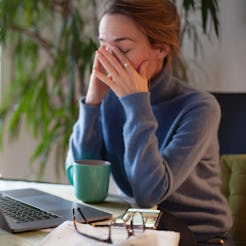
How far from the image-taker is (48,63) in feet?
7.46

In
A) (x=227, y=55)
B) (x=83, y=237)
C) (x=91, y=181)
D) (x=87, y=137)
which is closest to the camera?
(x=83, y=237)

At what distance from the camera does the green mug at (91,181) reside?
3.31 feet

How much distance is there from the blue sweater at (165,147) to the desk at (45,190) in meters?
0.06

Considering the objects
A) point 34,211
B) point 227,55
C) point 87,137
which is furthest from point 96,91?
point 227,55

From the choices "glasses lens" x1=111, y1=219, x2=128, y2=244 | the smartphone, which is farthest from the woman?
"glasses lens" x1=111, y1=219, x2=128, y2=244

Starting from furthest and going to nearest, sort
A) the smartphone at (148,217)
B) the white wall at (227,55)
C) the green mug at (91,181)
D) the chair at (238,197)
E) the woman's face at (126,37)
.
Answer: the white wall at (227,55)
the chair at (238,197)
the woman's face at (126,37)
the green mug at (91,181)
the smartphone at (148,217)

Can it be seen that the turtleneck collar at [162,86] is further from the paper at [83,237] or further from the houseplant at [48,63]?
the houseplant at [48,63]

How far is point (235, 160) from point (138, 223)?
721 mm

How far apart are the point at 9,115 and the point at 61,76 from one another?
378mm

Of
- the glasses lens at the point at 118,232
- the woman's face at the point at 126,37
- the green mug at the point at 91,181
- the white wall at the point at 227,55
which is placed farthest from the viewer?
the white wall at the point at 227,55

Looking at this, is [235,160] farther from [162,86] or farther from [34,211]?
[34,211]

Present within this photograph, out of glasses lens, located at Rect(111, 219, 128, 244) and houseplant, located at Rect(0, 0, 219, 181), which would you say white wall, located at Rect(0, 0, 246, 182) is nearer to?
houseplant, located at Rect(0, 0, 219, 181)

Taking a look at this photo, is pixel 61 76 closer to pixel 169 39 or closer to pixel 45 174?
pixel 45 174

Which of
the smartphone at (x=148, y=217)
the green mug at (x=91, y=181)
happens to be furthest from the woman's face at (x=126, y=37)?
the smartphone at (x=148, y=217)
